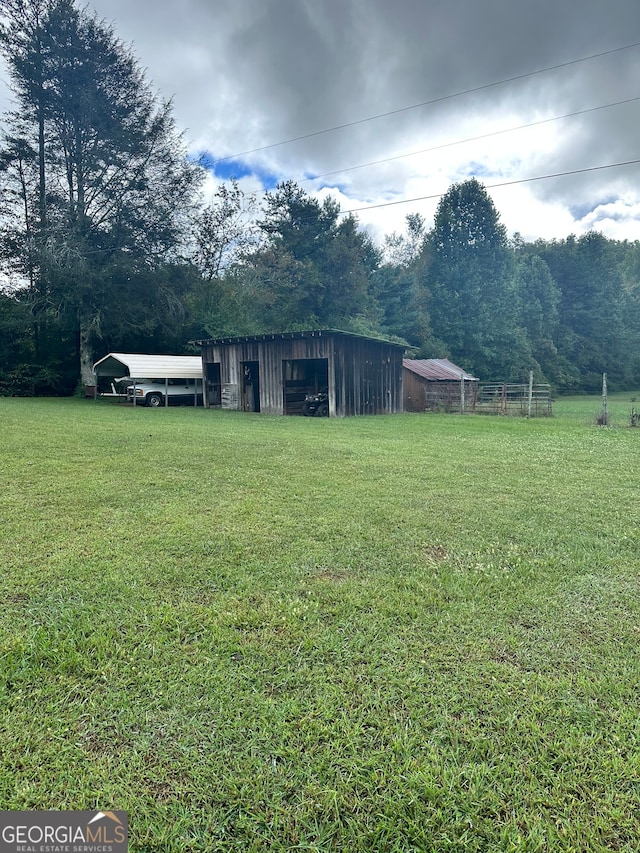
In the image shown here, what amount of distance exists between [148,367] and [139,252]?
7.28m

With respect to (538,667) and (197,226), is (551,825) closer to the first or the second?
(538,667)

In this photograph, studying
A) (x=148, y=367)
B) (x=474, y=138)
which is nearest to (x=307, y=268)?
(x=148, y=367)

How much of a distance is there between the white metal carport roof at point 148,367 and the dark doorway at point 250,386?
9.92ft

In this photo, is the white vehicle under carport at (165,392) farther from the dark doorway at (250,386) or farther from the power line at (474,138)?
the power line at (474,138)

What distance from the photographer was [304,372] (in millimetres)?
18906

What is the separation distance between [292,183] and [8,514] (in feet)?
101

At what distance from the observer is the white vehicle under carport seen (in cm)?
1953

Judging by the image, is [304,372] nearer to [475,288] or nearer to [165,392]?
[165,392]

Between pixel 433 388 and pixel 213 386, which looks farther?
pixel 433 388

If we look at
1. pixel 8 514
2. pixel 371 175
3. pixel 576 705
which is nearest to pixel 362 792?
pixel 576 705

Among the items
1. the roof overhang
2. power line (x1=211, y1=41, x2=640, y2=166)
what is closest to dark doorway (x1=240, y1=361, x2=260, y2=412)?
the roof overhang

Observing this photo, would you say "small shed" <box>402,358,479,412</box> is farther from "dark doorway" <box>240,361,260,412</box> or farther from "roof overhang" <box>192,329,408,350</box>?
"dark doorway" <box>240,361,260,412</box>

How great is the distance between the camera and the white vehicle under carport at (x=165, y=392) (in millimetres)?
19531

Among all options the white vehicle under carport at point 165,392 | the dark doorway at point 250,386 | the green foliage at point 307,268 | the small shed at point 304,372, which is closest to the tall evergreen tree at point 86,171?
the white vehicle under carport at point 165,392
